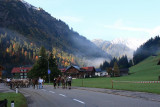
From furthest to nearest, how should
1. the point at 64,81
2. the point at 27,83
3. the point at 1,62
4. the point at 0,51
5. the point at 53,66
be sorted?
1. the point at 0,51
2. the point at 1,62
3. the point at 53,66
4. the point at 27,83
5. the point at 64,81

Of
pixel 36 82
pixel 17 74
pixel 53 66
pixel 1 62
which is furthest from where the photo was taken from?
pixel 1 62

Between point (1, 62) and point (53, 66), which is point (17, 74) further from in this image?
point (53, 66)

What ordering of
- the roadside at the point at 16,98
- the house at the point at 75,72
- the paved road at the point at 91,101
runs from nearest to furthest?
the paved road at the point at 91,101
the roadside at the point at 16,98
the house at the point at 75,72

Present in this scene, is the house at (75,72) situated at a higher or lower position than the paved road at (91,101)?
higher

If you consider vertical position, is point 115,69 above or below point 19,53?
below

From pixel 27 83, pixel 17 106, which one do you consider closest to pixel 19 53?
pixel 27 83

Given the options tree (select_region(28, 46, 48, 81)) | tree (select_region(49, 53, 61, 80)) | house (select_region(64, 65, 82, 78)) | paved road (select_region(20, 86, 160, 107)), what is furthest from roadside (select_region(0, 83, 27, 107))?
house (select_region(64, 65, 82, 78))

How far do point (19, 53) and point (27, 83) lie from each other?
158 metres

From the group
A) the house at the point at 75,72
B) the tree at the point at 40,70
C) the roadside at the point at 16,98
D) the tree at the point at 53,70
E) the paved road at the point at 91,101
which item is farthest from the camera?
the house at the point at 75,72

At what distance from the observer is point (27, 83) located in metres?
40.4

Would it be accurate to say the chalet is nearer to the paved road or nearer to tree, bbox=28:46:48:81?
tree, bbox=28:46:48:81

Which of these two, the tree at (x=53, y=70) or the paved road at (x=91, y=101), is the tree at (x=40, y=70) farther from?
the paved road at (x=91, y=101)

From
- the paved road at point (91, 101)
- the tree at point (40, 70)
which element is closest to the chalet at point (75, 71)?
the tree at point (40, 70)

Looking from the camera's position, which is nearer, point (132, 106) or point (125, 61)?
point (132, 106)
